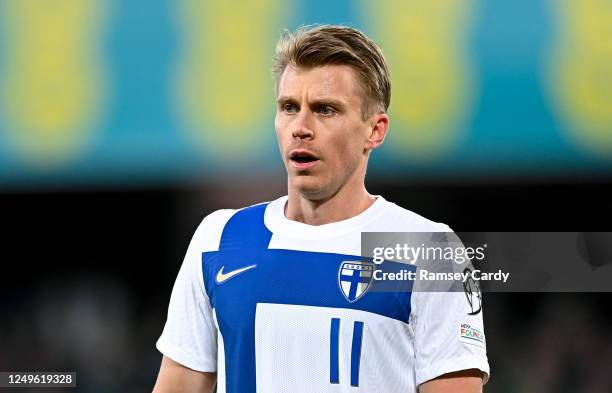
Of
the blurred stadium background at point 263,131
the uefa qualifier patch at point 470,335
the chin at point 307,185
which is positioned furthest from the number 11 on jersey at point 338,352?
the blurred stadium background at point 263,131

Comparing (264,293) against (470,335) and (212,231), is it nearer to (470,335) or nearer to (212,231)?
(212,231)

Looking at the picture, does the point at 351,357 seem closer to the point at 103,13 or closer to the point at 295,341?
the point at 295,341

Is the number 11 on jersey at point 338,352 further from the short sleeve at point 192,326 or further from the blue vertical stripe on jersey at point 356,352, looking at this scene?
the short sleeve at point 192,326

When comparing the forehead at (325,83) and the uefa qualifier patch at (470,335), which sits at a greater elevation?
the forehead at (325,83)

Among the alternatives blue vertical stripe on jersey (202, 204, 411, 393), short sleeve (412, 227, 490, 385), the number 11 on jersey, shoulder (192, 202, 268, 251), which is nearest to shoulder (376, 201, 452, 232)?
blue vertical stripe on jersey (202, 204, 411, 393)

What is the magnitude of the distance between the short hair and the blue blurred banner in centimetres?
291

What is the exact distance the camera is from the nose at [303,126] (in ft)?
9.32

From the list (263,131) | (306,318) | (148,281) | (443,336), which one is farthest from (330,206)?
(148,281)

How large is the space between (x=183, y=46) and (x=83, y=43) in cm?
63

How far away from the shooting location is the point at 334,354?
2791 millimetres

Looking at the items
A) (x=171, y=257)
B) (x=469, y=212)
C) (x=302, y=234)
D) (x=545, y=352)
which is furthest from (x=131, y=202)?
(x=302, y=234)

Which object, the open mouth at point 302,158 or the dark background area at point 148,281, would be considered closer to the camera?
the open mouth at point 302,158

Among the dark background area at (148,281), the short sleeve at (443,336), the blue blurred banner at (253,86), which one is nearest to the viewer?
the short sleeve at (443,336)

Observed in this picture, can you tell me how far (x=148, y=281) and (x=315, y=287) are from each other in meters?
4.03
